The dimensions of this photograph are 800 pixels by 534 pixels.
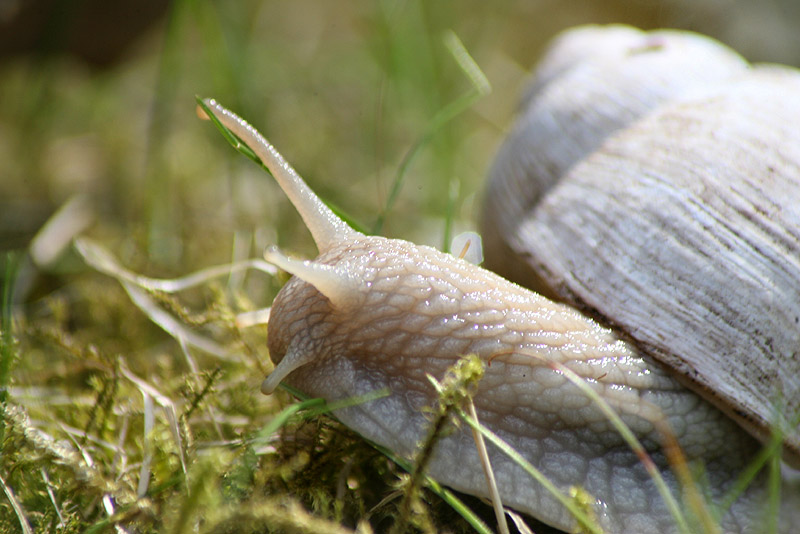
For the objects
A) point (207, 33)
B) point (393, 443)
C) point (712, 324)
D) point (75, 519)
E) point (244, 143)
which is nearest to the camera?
point (75, 519)

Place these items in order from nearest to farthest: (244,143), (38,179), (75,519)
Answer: (75,519) < (244,143) < (38,179)

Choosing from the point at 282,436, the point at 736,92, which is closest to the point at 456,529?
the point at 282,436

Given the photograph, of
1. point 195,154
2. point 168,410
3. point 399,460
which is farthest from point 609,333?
point 195,154

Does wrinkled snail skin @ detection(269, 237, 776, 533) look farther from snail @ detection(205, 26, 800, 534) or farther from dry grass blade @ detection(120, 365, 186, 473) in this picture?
dry grass blade @ detection(120, 365, 186, 473)

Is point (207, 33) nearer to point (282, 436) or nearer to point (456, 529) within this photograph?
point (282, 436)

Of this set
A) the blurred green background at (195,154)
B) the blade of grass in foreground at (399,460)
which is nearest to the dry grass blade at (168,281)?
the blurred green background at (195,154)

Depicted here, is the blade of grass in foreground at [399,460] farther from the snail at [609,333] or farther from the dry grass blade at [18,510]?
the dry grass blade at [18,510]
